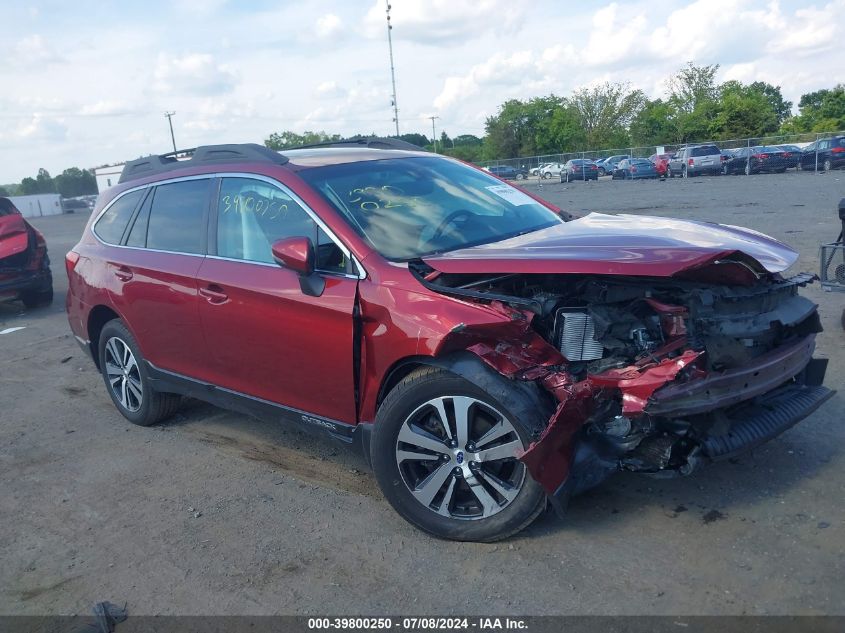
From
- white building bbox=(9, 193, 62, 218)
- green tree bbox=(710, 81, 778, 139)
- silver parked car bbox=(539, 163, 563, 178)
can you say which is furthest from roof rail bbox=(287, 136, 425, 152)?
white building bbox=(9, 193, 62, 218)

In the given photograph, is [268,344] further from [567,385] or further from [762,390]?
[762,390]

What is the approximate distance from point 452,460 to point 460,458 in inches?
1.8

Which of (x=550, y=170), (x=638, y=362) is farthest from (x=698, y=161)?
(x=638, y=362)

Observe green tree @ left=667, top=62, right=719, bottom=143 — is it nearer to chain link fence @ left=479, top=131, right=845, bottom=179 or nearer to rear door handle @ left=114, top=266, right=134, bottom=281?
chain link fence @ left=479, top=131, right=845, bottom=179

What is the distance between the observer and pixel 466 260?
3584 millimetres

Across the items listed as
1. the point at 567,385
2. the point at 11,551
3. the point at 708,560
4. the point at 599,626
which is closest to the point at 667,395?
the point at 567,385

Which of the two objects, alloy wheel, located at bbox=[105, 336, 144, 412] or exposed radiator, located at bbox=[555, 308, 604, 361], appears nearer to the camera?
exposed radiator, located at bbox=[555, 308, 604, 361]

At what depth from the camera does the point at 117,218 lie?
5.68 metres

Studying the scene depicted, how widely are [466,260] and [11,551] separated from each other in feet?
9.09

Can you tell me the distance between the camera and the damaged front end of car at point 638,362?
327 cm

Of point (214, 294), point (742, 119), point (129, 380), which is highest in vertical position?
point (742, 119)

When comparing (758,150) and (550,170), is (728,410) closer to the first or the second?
(758,150)

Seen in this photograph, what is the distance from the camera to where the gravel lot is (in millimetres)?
3152

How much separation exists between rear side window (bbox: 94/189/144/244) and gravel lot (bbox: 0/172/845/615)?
1523 millimetres
